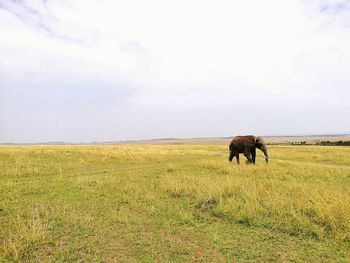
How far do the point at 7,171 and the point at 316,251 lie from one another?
16.1m

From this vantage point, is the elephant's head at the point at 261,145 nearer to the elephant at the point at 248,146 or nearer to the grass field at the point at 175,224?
the elephant at the point at 248,146

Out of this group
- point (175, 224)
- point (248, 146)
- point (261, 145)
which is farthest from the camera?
point (261, 145)

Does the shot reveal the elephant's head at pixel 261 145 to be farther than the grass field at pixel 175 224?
Yes

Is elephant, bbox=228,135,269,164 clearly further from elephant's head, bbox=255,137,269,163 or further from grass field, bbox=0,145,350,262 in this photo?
grass field, bbox=0,145,350,262

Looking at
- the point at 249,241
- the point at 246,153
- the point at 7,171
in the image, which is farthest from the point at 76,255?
the point at 246,153

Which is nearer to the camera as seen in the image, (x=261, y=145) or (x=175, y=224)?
(x=175, y=224)

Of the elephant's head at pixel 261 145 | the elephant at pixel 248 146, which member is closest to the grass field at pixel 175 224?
the elephant at pixel 248 146

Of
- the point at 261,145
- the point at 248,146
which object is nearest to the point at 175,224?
the point at 248,146

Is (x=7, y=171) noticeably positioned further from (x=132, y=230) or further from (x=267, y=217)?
(x=267, y=217)

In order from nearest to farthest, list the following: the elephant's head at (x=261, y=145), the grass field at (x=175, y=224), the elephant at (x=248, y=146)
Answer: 1. the grass field at (x=175, y=224)
2. the elephant at (x=248, y=146)
3. the elephant's head at (x=261, y=145)

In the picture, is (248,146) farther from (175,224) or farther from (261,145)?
(175,224)

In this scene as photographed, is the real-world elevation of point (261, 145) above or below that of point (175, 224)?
above

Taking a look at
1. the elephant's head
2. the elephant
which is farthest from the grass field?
the elephant's head

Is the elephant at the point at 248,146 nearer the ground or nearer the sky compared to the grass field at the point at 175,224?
nearer the sky
